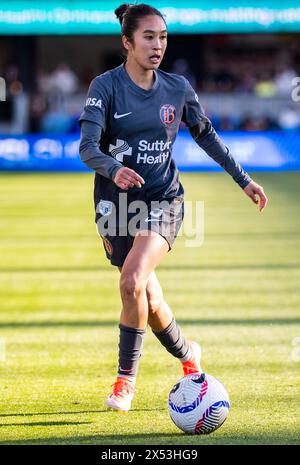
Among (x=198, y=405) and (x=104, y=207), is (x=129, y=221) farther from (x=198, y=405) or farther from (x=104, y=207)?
(x=198, y=405)

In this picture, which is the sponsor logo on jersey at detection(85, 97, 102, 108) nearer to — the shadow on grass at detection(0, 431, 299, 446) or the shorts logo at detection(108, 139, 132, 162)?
the shorts logo at detection(108, 139, 132, 162)

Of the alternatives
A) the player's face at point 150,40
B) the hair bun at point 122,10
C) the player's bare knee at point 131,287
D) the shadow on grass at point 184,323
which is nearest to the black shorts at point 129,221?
the player's bare knee at point 131,287

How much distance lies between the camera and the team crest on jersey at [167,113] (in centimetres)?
627

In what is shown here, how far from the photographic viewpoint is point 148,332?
29.1ft

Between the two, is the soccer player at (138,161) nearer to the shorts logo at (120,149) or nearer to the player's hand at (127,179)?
the shorts logo at (120,149)

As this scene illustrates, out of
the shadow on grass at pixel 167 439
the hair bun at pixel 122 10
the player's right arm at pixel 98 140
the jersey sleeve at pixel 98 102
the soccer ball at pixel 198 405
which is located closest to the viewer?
the shadow on grass at pixel 167 439

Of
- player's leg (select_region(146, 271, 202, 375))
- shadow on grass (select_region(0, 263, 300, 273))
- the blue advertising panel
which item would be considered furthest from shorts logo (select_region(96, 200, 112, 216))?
the blue advertising panel

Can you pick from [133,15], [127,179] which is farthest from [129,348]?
[133,15]

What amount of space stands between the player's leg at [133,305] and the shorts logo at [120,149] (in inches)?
19.1

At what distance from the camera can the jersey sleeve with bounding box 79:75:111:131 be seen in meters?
6.03

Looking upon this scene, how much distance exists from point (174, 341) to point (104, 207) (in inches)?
37.4

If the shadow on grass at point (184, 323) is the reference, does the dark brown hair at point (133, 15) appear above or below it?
above

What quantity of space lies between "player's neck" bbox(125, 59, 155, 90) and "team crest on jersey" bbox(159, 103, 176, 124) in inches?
6.4

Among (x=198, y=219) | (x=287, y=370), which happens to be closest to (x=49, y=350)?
(x=287, y=370)
